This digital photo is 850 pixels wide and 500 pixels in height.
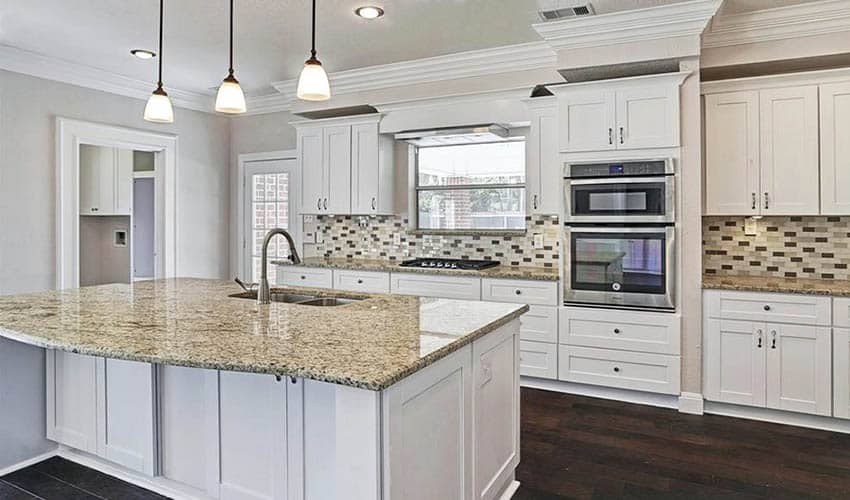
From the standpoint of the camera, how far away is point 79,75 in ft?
15.3

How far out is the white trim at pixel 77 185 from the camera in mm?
4578

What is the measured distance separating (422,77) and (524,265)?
1.84m

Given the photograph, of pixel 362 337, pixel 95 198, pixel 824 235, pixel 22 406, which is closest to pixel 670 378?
pixel 824 235

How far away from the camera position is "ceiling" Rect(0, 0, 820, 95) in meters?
3.39

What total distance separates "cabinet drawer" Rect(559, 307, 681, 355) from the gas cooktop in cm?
87

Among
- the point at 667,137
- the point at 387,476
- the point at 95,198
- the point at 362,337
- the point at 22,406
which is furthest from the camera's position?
the point at 95,198

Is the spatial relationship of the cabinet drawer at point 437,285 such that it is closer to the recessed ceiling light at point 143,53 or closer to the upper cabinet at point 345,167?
the upper cabinet at point 345,167

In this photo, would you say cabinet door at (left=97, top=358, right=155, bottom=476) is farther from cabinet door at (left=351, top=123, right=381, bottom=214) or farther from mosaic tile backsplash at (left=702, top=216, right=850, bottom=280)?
mosaic tile backsplash at (left=702, top=216, right=850, bottom=280)

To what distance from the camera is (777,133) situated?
3535mm

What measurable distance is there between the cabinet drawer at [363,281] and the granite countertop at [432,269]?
52mm

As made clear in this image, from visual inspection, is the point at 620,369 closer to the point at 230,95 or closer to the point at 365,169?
the point at 365,169

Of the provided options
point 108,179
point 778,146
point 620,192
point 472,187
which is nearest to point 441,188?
point 472,187

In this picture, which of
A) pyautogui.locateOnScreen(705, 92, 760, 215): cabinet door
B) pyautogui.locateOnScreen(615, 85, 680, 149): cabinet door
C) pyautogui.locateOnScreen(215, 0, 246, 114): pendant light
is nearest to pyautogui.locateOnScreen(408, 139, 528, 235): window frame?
pyautogui.locateOnScreen(615, 85, 680, 149): cabinet door

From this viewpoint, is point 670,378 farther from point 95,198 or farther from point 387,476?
point 95,198
